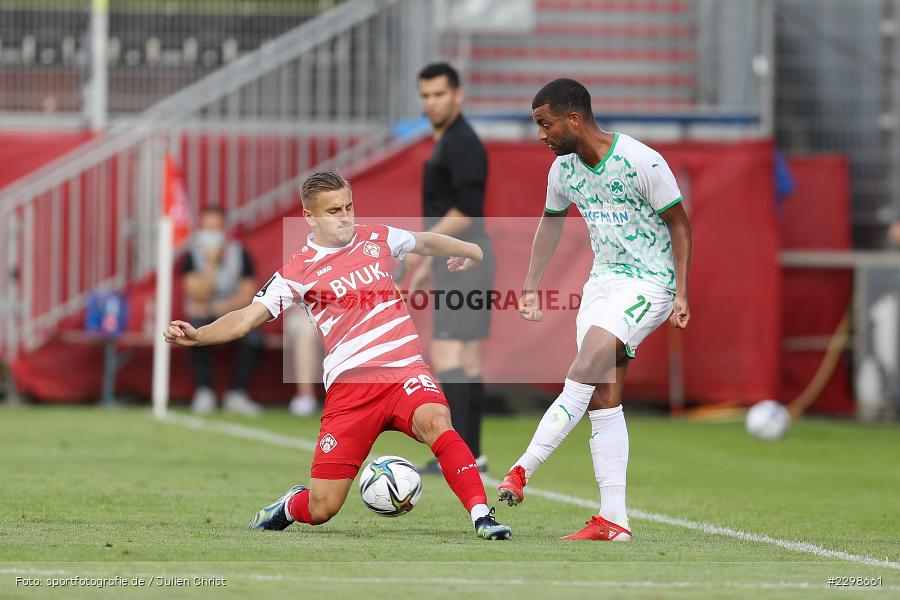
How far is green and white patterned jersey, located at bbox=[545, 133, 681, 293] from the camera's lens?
20.6ft

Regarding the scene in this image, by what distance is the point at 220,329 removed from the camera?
596 centimetres

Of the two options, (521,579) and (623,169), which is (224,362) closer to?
(623,169)

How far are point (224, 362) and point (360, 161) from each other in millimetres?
2432

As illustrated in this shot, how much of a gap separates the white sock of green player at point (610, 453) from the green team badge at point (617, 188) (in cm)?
85

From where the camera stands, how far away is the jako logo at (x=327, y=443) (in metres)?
6.32

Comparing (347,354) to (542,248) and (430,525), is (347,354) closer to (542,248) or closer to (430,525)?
(430,525)

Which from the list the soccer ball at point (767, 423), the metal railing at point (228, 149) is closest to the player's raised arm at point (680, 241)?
the soccer ball at point (767, 423)

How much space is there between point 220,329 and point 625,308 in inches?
61.7

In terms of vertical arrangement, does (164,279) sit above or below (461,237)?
below

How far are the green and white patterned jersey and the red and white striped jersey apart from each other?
33.0 inches

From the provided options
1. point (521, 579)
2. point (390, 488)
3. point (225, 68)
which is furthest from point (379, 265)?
point (225, 68)

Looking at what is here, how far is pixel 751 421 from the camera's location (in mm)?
12750

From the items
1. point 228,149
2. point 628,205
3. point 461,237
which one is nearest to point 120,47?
point 228,149

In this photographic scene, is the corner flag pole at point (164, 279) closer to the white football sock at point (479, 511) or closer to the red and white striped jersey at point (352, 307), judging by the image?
the red and white striped jersey at point (352, 307)
